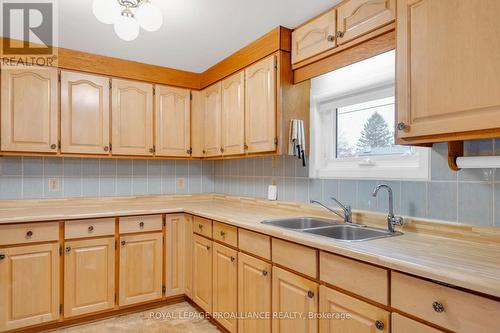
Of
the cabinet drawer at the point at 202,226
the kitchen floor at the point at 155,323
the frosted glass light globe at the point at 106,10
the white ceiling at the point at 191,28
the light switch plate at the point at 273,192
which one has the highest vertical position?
the white ceiling at the point at 191,28

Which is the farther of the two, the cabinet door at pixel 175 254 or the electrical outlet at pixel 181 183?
the electrical outlet at pixel 181 183

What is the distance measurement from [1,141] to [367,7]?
2.70 meters

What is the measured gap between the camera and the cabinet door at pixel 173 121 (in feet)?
9.80

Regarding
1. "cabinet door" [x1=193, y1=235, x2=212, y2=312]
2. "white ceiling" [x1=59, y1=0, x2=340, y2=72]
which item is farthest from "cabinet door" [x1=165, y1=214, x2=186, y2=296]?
"white ceiling" [x1=59, y1=0, x2=340, y2=72]

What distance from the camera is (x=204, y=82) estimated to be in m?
3.14

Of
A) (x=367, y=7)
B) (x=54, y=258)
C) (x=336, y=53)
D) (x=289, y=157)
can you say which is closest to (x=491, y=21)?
(x=367, y=7)

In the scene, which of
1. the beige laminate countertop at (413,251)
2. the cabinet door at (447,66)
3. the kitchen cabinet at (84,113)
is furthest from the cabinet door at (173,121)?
the cabinet door at (447,66)

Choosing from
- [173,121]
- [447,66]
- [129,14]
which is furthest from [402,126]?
[173,121]

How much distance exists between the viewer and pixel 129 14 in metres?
1.71

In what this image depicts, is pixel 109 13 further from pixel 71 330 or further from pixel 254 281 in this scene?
pixel 71 330

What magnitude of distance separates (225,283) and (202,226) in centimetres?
52

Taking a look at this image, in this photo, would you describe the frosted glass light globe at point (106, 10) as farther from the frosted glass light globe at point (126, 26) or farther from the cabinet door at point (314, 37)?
the cabinet door at point (314, 37)

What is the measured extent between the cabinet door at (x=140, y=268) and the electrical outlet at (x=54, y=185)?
2.71ft

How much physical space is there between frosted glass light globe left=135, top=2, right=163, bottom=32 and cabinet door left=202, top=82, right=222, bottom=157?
1.18 meters
